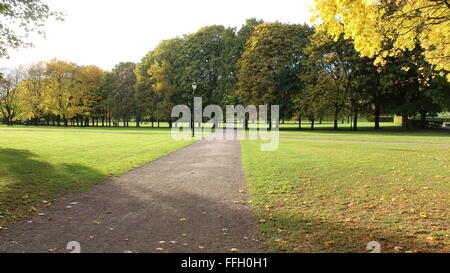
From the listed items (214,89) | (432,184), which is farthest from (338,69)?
(432,184)

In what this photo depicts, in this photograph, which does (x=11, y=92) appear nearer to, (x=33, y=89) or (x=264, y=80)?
(x=33, y=89)

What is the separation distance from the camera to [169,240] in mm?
4262

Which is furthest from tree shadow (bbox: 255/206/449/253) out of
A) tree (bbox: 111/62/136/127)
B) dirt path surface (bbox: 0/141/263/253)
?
tree (bbox: 111/62/136/127)

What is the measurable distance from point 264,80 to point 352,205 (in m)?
34.8

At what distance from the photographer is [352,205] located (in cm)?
605

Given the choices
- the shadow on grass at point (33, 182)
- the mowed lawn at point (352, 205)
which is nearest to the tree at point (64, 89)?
the shadow on grass at point (33, 182)

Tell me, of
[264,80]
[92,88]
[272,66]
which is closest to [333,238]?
[264,80]

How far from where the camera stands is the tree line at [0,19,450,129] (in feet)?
118

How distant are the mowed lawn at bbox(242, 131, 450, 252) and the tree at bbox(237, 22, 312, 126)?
29.8 metres

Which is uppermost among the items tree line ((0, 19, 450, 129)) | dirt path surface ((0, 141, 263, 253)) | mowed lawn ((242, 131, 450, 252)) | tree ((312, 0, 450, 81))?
tree line ((0, 19, 450, 129))

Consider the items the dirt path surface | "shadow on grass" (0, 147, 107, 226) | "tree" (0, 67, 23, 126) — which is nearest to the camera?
the dirt path surface

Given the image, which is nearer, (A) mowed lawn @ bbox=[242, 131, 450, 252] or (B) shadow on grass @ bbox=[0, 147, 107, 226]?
(A) mowed lawn @ bbox=[242, 131, 450, 252]

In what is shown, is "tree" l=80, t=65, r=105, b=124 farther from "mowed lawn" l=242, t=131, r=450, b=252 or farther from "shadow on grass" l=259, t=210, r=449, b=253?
"shadow on grass" l=259, t=210, r=449, b=253
